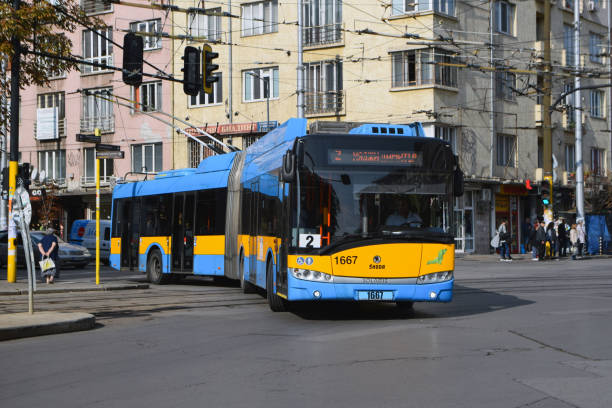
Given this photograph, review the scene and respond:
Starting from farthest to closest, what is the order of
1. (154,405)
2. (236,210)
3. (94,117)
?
1. (94,117)
2. (236,210)
3. (154,405)

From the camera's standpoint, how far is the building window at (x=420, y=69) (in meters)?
38.6

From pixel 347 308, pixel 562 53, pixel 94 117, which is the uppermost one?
pixel 562 53

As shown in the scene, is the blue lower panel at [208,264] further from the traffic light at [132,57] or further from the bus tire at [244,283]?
the traffic light at [132,57]

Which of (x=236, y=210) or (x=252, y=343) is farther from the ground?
(x=236, y=210)

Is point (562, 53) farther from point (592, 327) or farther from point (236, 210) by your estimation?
point (592, 327)

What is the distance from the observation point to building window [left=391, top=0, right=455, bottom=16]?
127 ft

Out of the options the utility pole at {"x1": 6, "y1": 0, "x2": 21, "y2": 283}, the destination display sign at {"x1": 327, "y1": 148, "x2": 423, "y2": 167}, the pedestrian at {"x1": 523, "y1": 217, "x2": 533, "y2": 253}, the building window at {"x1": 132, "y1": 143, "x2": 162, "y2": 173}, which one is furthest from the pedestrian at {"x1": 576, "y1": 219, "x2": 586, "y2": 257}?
the destination display sign at {"x1": 327, "y1": 148, "x2": 423, "y2": 167}

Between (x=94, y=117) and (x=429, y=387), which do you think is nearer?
(x=429, y=387)

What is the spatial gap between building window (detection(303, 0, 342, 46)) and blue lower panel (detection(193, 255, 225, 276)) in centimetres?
2091

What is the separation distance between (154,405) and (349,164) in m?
6.81

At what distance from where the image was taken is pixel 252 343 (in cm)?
1095

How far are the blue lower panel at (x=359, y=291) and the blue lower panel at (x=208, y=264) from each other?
7990 mm

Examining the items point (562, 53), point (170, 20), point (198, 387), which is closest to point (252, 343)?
point (198, 387)

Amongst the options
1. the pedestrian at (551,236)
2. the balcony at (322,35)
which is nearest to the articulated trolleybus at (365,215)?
the pedestrian at (551,236)
